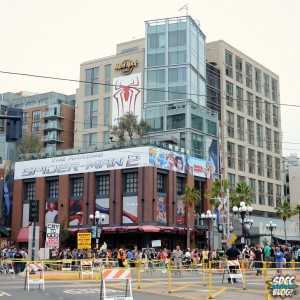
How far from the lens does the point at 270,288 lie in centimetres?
1402

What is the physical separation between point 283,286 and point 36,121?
10264 centimetres

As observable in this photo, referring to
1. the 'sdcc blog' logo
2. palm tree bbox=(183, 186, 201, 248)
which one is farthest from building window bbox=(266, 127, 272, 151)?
the 'sdcc blog' logo

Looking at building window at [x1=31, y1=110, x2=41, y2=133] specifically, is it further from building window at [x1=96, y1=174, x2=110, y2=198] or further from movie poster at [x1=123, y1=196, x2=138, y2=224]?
movie poster at [x1=123, y1=196, x2=138, y2=224]

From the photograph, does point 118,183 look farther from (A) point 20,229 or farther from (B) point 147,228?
(A) point 20,229

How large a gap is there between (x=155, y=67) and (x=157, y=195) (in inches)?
1253

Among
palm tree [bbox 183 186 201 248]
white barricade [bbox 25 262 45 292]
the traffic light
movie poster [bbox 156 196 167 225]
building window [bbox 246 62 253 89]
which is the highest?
building window [bbox 246 62 253 89]

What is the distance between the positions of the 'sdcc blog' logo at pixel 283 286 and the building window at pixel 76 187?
58802mm

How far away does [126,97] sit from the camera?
321 ft

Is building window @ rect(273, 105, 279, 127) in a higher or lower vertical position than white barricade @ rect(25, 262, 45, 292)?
higher

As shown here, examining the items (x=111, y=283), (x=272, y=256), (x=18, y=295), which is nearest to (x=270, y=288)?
(x=18, y=295)

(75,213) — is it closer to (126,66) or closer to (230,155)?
(126,66)

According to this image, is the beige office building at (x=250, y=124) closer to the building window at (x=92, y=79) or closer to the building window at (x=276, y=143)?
the building window at (x=276, y=143)

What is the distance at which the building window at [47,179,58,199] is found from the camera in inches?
2938

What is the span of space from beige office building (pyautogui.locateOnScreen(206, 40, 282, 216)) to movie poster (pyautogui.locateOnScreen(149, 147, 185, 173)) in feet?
88.3
